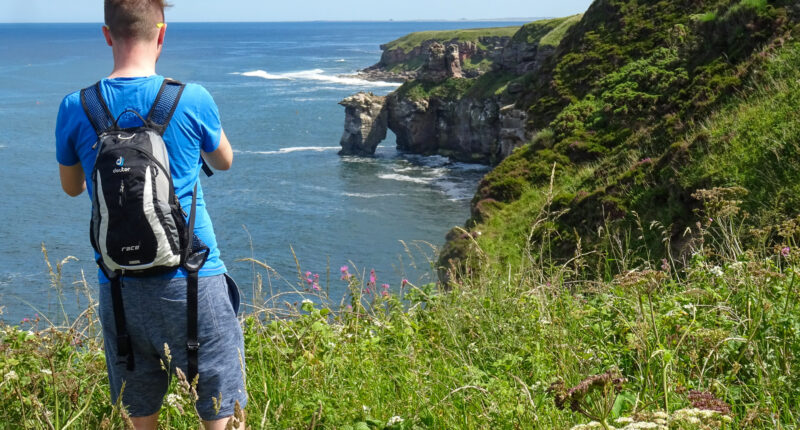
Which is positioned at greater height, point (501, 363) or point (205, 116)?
point (205, 116)

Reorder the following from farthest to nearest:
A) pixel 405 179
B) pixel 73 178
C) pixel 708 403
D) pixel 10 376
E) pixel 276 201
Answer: pixel 405 179, pixel 276 201, pixel 10 376, pixel 73 178, pixel 708 403

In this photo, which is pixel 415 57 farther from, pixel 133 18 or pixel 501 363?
pixel 133 18

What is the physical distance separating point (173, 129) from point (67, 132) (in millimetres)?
479

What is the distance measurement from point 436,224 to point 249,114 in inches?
2217

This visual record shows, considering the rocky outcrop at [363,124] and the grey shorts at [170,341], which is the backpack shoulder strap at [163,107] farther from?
the rocky outcrop at [363,124]

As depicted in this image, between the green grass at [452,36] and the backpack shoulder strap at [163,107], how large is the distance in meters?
147

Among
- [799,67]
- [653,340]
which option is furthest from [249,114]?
[653,340]

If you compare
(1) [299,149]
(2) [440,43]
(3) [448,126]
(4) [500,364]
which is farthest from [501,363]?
(2) [440,43]

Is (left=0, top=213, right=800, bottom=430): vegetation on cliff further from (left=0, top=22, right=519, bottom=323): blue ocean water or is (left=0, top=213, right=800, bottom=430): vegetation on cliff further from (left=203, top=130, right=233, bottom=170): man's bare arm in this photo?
(left=0, top=22, right=519, bottom=323): blue ocean water

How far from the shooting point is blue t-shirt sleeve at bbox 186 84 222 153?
3043 mm

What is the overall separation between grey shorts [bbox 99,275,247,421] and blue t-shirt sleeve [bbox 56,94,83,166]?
60 centimetres

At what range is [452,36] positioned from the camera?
17300cm

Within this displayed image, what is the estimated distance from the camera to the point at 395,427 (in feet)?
10.1

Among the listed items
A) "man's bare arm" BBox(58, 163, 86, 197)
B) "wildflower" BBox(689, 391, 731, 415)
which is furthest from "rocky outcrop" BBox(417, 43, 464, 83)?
"wildflower" BBox(689, 391, 731, 415)
